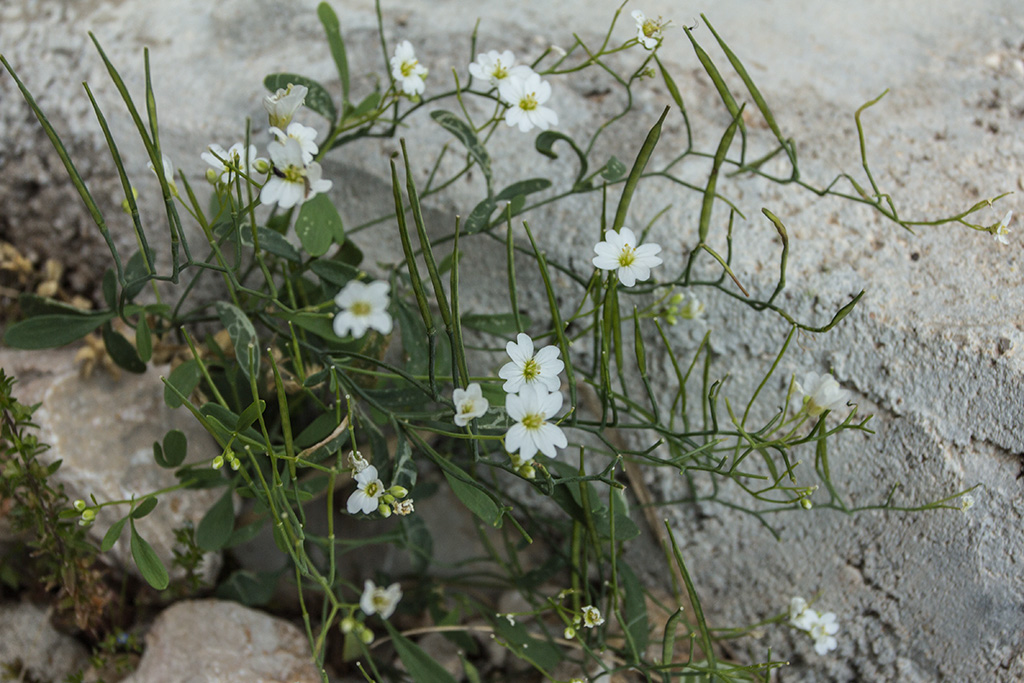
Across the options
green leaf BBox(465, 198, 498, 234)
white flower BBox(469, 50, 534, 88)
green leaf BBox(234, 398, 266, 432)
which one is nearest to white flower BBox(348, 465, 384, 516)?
green leaf BBox(234, 398, 266, 432)

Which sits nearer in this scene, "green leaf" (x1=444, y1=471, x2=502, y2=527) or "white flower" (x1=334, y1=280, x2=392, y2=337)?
"white flower" (x1=334, y1=280, x2=392, y2=337)

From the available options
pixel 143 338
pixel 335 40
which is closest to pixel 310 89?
pixel 335 40

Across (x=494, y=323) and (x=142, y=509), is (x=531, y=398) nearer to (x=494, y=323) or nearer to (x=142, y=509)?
(x=494, y=323)

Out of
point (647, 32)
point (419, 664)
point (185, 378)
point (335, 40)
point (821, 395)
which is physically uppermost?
point (647, 32)

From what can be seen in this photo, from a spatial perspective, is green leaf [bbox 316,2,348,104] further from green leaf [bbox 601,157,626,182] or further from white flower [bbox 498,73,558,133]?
green leaf [bbox 601,157,626,182]

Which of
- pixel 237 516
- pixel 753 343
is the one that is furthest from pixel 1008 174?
pixel 237 516
